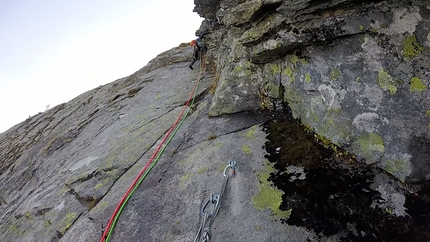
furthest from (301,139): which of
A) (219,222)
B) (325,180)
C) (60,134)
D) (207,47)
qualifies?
(60,134)

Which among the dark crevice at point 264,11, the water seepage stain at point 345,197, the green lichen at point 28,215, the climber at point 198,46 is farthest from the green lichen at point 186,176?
the climber at point 198,46

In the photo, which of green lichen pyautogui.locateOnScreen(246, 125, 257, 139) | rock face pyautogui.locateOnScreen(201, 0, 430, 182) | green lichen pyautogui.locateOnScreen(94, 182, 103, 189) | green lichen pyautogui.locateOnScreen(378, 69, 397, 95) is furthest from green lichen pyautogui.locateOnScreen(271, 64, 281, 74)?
green lichen pyautogui.locateOnScreen(94, 182, 103, 189)

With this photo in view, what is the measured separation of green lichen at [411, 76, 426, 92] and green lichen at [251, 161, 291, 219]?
7.71 feet

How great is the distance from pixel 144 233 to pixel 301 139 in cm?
311

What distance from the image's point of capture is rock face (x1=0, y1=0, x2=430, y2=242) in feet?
13.0

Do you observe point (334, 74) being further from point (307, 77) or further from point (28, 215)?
point (28, 215)

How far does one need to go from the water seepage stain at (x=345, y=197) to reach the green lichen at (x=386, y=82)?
1.15 m

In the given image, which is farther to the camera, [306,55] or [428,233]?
[306,55]

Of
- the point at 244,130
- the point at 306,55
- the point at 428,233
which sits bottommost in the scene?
the point at 428,233

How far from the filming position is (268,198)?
4312 millimetres

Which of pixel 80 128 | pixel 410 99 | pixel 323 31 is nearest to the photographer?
pixel 410 99

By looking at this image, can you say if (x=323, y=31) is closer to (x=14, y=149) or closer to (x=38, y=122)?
(x=14, y=149)

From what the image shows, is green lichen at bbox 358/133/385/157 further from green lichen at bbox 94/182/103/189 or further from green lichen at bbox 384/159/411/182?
green lichen at bbox 94/182/103/189

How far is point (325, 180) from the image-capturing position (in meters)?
4.22
